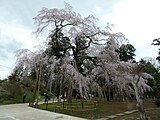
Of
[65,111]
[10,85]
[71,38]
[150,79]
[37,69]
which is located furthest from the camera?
[150,79]

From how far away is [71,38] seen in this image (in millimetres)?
18031

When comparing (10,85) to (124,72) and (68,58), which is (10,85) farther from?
(124,72)

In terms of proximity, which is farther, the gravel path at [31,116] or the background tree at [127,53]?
the background tree at [127,53]

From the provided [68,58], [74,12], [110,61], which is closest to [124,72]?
[110,61]

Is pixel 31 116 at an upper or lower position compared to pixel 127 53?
lower

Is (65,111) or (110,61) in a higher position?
(110,61)

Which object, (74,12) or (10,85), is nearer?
(74,12)

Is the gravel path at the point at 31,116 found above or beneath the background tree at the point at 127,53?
beneath

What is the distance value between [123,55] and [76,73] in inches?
1090

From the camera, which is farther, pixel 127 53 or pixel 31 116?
pixel 127 53

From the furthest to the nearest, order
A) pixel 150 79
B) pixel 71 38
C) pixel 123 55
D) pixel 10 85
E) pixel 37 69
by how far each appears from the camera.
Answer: pixel 123 55 → pixel 150 79 → pixel 10 85 → pixel 37 69 → pixel 71 38

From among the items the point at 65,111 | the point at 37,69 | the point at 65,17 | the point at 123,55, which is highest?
the point at 123,55

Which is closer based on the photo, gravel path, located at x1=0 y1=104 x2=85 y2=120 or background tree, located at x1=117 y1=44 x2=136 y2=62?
gravel path, located at x1=0 y1=104 x2=85 y2=120

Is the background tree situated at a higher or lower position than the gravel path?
higher
